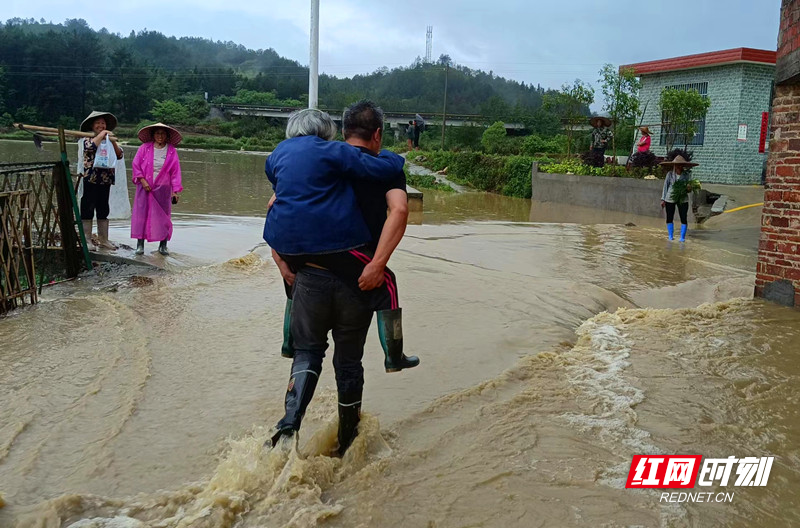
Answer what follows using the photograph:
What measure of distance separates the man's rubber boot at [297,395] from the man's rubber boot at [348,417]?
19 cm

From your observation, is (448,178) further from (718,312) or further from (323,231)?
(323,231)

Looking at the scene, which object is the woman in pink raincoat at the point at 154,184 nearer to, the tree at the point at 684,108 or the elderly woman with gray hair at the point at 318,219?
the elderly woman with gray hair at the point at 318,219

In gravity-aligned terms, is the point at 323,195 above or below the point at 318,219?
above

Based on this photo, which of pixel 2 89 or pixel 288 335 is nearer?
pixel 288 335

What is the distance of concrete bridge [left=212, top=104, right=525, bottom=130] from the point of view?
203 feet

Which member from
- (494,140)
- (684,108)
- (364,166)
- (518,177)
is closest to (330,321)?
(364,166)

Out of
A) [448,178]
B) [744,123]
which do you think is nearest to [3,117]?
[448,178]

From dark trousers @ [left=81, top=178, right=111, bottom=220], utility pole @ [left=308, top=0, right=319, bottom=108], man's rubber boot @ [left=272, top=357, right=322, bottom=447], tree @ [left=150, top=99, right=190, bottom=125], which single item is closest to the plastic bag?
dark trousers @ [left=81, top=178, right=111, bottom=220]

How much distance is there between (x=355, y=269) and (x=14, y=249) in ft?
15.2

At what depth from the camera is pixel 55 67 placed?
267 ft

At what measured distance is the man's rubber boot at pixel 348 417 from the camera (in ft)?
11.5

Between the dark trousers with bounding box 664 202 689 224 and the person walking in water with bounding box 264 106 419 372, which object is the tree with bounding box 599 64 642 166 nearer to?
the dark trousers with bounding box 664 202 689 224

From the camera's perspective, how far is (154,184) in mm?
8461

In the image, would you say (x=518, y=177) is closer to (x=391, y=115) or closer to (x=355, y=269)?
(x=355, y=269)
